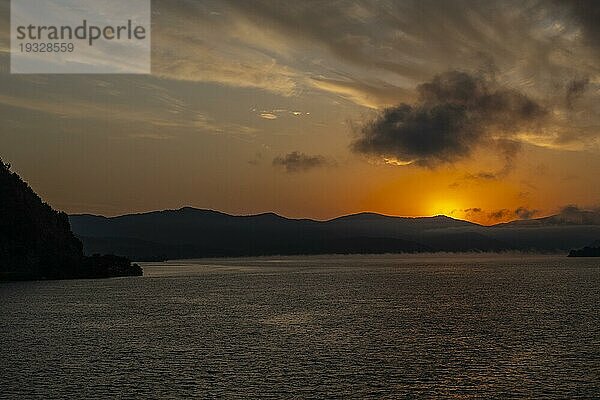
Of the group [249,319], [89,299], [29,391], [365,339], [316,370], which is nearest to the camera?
[29,391]

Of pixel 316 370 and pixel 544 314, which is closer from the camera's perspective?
pixel 316 370

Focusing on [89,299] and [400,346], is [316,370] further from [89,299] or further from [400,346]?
[89,299]

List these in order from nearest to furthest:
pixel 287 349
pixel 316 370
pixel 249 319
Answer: pixel 316 370 < pixel 287 349 < pixel 249 319

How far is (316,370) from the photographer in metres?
56.0

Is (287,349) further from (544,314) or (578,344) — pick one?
(544,314)

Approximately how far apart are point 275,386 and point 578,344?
123ft

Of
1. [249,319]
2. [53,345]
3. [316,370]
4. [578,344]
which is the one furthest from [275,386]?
[249,319]

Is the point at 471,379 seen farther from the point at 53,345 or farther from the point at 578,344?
the point at 53,345

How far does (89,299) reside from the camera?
5468 inches

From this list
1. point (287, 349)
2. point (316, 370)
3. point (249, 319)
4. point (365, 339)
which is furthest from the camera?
point (249, 319)

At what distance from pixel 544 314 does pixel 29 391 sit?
80.5 m

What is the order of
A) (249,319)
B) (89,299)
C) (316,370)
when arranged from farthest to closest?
(89,299), (249,319), (316,370)

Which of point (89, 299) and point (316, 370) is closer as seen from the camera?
point (316, 370)

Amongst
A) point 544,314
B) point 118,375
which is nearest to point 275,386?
point 118,375
